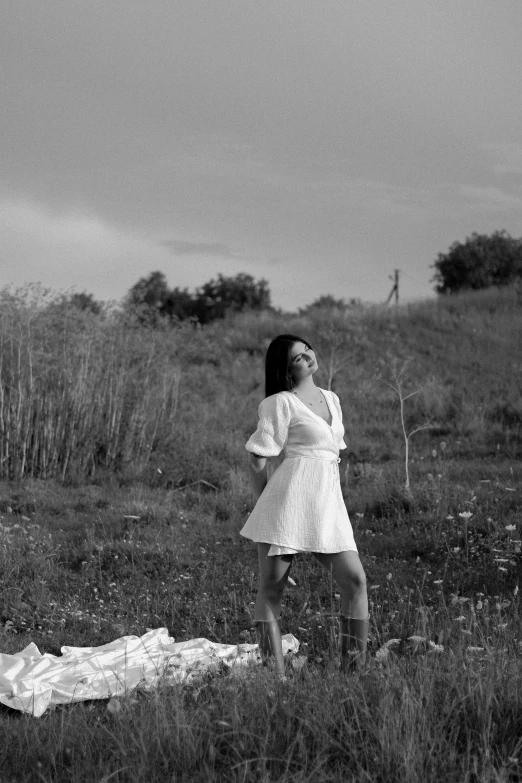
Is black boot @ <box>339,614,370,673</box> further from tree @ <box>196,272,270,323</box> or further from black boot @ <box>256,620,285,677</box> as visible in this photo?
A: tree @ <box>196,272,270,323</box>

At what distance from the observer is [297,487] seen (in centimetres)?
436

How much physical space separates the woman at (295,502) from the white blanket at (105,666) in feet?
1.67

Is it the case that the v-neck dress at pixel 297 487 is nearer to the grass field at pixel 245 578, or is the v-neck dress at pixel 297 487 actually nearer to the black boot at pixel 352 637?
the black boot at pixel 352 637

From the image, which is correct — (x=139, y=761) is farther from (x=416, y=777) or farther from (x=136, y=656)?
(x=136, y=656)

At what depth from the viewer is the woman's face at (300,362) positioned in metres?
4.46

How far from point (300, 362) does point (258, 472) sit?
1.94 ft

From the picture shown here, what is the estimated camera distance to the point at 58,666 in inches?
193

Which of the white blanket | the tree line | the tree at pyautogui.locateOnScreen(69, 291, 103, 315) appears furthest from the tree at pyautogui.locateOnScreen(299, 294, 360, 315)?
the white blanket

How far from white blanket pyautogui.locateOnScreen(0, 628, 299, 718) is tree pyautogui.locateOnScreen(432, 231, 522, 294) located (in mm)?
34078

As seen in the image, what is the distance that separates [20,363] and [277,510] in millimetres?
8017

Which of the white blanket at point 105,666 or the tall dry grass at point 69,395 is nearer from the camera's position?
the white blanket at point 105,666

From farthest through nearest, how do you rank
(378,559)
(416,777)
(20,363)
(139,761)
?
1. (20,363)
2. (378,559)
3. (139,761)
4. (416,777)

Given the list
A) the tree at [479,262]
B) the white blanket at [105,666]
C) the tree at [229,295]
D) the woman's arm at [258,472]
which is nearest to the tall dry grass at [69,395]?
the white blanket at [105,666]

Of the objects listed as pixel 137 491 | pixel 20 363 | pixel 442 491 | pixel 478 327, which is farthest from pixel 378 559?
pixel 478 327
